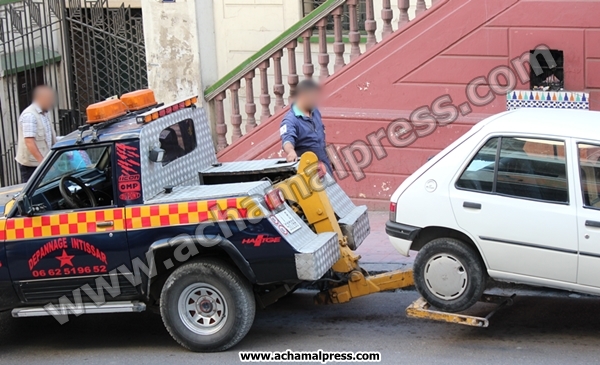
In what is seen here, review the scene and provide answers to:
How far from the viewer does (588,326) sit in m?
6.88

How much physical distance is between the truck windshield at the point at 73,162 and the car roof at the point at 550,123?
9.76ft

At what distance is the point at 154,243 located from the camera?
21.3 feet

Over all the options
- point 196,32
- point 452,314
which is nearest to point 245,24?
point 196,32

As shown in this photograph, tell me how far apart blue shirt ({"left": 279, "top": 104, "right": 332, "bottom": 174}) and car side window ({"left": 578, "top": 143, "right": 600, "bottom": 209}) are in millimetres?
2518

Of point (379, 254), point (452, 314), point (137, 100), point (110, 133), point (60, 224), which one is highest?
point (137, 100)

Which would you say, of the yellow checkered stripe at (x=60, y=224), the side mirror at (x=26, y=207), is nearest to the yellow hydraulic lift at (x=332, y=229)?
the yellow checkered stripe at (x=60, y=224)

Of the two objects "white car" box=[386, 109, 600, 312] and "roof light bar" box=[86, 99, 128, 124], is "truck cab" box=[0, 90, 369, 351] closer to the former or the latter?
"roof light bar" box=[86, 99, 128, 124]

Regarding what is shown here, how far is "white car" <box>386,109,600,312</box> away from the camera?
6.14m

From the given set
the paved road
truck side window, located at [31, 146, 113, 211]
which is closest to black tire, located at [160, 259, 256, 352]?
the paved road

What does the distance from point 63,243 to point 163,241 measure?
794 mm

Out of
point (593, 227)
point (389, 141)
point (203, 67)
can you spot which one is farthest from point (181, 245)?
point (203, 67)

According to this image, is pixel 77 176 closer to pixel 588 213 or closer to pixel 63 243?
pixel 63 243

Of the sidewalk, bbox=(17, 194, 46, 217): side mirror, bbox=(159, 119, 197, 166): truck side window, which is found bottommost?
the sidewalk

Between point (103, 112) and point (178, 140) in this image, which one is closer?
point (103, 112)
